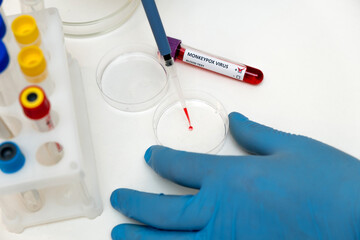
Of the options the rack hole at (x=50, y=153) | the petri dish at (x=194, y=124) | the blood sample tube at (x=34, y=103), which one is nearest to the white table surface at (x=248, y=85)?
the petri dish at (x=194, y=124)

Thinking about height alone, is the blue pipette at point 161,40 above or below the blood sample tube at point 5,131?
above

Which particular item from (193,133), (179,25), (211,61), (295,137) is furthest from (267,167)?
(179,25)

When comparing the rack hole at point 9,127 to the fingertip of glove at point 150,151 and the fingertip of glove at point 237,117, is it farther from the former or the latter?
the fingertip of glove at point 237,117

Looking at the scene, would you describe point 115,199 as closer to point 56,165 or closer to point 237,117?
point 56,165

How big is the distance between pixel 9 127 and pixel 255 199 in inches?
19.1

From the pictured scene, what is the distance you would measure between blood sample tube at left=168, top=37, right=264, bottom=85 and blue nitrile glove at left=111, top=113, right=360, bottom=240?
0.23 metres

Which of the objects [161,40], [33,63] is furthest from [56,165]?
[161,40]

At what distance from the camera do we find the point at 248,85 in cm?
111

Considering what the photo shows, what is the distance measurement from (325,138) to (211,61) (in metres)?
0.32

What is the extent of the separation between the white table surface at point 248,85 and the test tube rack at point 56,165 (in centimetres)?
3

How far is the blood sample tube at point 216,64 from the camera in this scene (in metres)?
1.10

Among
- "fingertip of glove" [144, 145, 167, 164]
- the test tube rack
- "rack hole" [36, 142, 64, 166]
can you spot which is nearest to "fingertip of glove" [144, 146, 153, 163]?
"fingertip of glove" [144, 145, 167, 164]

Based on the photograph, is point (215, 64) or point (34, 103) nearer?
point (34, 103)

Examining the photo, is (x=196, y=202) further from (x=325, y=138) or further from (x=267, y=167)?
(x=325, y=138)
